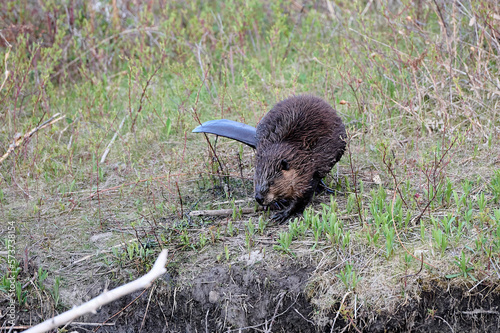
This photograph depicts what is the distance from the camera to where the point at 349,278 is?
287 centimetres

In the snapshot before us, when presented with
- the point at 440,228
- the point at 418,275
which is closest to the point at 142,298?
the point at 418,275

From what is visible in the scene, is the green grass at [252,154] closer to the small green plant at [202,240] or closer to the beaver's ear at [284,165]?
the small green plant at [202,240]

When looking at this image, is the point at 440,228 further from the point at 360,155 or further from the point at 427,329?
the point at 360,155

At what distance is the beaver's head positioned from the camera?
10.9 ft

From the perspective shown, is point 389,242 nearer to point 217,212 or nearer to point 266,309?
point 266,309

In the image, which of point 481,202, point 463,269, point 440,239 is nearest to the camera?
point 463,269

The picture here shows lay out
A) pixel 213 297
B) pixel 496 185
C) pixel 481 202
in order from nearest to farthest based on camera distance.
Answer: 1. pixel 213 297
2. pixel 481 202
3. pixel 496 185

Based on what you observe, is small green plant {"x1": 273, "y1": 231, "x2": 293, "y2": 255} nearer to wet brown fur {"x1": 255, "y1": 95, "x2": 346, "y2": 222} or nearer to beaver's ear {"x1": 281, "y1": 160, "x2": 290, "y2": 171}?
wet brown fur {"x1": 255, "y1": 95, "x2": 346, "y2": 222}

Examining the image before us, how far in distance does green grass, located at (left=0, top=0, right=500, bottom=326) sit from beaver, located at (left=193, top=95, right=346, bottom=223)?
5.9 inches

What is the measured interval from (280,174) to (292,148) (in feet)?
0.64

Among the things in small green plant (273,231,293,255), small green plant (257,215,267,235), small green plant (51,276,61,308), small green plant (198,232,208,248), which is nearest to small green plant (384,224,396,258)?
small green plant (273,231,293,255)

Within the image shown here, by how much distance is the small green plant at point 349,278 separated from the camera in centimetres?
282

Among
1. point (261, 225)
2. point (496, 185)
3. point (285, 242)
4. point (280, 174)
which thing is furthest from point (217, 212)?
point (496, 185)

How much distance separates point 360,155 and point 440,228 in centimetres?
124
